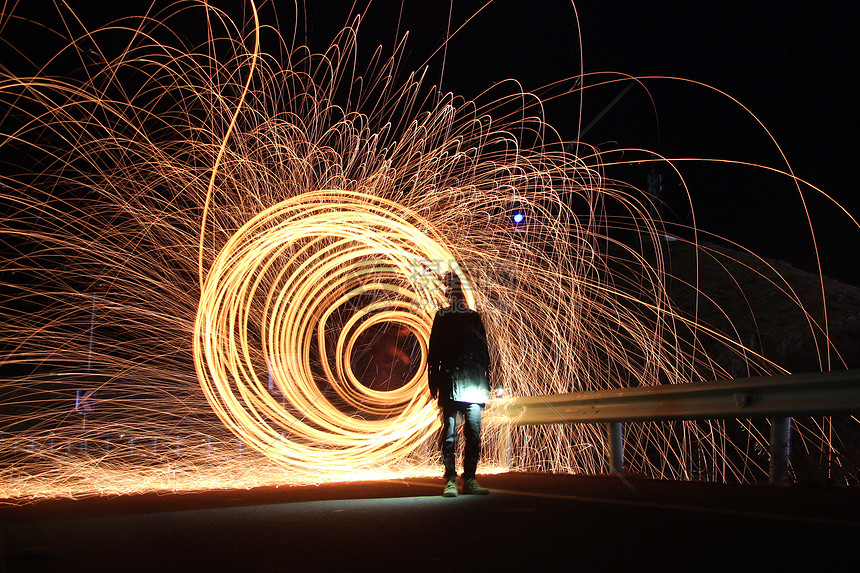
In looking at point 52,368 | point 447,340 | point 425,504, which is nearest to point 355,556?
point 425,504

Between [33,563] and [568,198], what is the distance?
10.5m

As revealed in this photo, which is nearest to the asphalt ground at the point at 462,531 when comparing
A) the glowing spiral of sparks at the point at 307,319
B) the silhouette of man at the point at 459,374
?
the silhouette of man at the point at 459,374

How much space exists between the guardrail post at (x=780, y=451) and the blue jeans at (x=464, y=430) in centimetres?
291

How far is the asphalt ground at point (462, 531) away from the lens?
431cm

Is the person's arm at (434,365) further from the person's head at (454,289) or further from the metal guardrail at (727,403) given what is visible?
the metal guardrail at (727,403)

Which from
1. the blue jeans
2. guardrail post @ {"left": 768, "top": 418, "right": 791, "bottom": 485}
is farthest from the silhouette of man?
guardrail post @ {"left": 768, "top": 418, "right": 791, "bottom": 485}

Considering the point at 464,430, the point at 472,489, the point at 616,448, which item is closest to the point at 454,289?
the point at 464,430

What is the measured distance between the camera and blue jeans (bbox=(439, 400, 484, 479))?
8172mm

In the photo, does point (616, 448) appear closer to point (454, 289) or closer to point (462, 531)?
point (454, 289)

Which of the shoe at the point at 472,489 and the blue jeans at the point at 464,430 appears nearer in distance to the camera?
the shoe at the point at 472,489

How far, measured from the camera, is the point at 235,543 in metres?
5.14

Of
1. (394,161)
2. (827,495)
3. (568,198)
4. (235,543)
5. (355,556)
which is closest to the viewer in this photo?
(355,556)

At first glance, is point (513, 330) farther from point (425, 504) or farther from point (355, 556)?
point (355, 556)

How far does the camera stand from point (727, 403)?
7.97 meters
